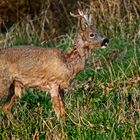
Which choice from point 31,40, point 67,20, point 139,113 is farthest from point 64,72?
point 67,20

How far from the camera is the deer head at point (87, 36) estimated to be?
34.0 ft

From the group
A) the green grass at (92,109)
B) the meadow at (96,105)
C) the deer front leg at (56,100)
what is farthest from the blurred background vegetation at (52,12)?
the deer front leg at (56,100)

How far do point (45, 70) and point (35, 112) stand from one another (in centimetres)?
84

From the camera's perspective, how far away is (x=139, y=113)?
8891 mm

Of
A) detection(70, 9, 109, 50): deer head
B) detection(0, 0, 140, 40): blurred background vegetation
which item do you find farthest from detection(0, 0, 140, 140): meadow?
detection(0, 0, 140, 40): blurred background vegetation

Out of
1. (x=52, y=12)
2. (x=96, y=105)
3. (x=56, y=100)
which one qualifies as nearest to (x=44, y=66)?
(x=56, y=100)

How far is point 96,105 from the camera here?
10.1 metres

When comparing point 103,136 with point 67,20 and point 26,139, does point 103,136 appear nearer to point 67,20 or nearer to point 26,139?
point 26,139

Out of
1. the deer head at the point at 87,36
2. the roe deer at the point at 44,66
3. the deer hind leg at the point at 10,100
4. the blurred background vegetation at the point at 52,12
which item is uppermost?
the deer head at the point at 87,36

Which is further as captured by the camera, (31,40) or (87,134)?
(31,40)

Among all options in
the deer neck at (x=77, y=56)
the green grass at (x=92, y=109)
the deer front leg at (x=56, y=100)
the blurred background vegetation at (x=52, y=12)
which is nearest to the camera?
the green grass at (x=92, y=109)

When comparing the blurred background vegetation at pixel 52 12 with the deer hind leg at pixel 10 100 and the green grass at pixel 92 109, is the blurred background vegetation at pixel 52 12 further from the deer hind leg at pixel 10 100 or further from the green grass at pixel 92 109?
the deer hind leg at pixel 10 100

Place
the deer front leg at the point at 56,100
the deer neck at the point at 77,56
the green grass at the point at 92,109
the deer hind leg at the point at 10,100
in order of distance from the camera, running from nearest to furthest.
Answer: the green grass at the point at 92,109, the deer front leg at the point at 56,100, the deer hind leg at the point at 10,100, the deer neck at the point at 77,56

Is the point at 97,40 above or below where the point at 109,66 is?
above
